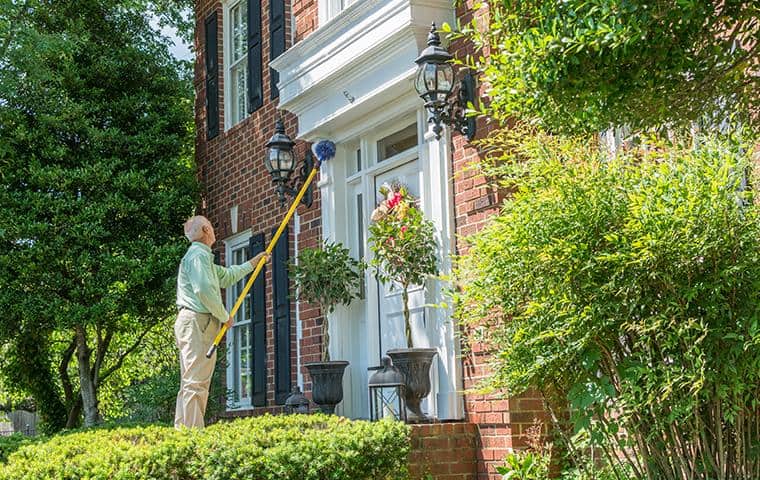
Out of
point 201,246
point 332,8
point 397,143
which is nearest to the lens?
point 201,246

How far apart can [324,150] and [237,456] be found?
4310 millimetres

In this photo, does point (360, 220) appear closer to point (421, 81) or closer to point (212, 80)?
point (421, 81)

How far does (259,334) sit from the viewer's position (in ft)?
37.6

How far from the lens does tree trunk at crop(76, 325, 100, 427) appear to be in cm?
1305

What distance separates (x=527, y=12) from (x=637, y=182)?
3.88 ft

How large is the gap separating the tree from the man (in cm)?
468

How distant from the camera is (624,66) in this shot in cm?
439

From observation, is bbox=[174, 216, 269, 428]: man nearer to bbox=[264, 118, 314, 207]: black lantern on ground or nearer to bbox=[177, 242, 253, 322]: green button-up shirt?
bbox=[177, 242, 253, 322]: green button-up shirt

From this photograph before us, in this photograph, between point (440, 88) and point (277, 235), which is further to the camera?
point (277, 235)

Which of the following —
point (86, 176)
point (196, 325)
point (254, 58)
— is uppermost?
point (254, 58)

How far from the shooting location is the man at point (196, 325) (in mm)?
7613

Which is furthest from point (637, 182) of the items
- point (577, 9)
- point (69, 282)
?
point (69, 282)

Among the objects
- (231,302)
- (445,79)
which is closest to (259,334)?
(231,302)

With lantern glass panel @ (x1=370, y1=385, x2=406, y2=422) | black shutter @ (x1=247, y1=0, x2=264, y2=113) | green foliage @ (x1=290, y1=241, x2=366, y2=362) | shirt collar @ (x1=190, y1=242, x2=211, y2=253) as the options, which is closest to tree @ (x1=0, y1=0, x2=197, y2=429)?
black shutter @ (x1=247, y1=0, x2=264, y2=113)
